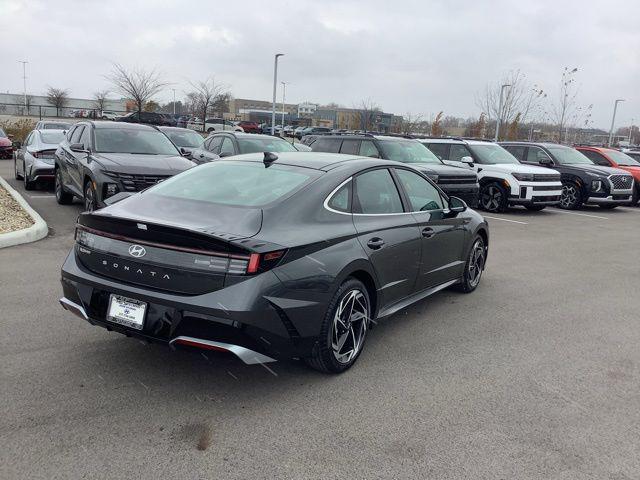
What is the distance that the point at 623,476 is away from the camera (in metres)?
2.96

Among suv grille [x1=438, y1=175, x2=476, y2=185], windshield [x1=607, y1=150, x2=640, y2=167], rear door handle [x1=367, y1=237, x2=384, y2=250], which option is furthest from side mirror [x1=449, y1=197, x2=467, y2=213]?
windshield [x1=607, y1=150, x2=640, y2=167]

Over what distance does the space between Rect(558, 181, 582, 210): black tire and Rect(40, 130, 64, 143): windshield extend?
44.8 ft

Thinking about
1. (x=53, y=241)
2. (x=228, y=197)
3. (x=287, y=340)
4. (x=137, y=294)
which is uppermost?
(x=228, y=197)

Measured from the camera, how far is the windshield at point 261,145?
12149 mm

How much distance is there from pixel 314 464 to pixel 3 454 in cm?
161

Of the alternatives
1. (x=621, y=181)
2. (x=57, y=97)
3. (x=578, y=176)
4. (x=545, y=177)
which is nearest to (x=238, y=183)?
(x=545, y=177)

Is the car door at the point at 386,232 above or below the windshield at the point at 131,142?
below

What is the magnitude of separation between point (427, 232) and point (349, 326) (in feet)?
4.79

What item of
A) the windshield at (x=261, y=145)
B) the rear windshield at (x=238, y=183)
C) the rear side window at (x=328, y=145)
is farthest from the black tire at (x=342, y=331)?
the rear side window at (x=328, y=145)

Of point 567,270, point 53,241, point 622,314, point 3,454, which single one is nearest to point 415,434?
point 3,454

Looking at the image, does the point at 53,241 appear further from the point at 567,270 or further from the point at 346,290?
the point at 567,270

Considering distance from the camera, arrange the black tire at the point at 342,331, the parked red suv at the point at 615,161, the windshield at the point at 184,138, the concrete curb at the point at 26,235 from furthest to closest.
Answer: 1. the parked red suv at the point at 615,161
2. the windshield at the point at 184,138
3. the concrete curb at the point at 26,235
4. the black tire at the point at 342,331

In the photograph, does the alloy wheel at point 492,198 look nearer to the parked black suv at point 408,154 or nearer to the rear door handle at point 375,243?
the parked black suv at point 408,154

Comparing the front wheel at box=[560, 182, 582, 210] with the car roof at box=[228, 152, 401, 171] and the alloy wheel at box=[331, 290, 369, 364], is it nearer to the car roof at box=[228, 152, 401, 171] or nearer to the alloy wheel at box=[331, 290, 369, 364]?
the car roof at box=[228, 152, 401, 171]
